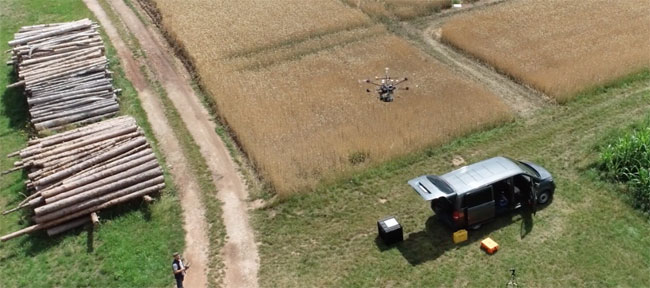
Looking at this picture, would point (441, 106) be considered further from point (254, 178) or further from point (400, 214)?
point (254, 178)

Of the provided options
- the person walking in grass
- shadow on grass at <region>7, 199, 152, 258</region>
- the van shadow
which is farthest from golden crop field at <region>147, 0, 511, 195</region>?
the person walking in grass

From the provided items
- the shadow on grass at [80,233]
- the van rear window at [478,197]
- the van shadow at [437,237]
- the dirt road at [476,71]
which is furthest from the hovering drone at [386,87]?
the shadow on grass at [80,233]

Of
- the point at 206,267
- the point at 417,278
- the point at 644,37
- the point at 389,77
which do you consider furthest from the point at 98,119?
the point at 644,37

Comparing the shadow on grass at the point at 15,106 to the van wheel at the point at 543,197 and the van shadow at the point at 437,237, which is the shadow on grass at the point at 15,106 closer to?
the van shadow at the point at 437,237

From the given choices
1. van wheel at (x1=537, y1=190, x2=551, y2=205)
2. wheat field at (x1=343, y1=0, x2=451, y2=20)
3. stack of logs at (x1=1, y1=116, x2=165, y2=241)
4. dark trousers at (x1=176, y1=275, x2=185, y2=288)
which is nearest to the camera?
dark trousers at (x1=176, y1=275, x2=185, y2=288)

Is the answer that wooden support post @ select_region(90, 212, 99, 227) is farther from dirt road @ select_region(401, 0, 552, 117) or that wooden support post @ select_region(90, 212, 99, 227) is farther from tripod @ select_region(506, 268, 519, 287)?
dirt road @ select_region(401, 0, 552, 117)

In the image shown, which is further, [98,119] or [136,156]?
[98,119]
